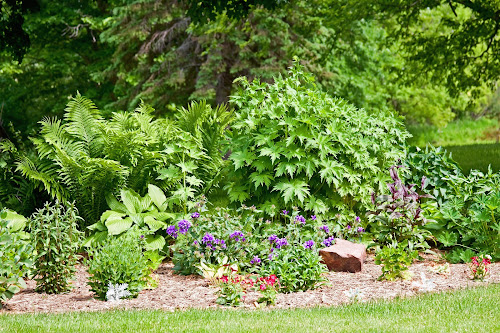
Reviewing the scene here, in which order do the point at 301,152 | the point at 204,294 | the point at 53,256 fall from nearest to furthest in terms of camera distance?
the point at 204,294 < the point at 53,256 < the point at 301,152

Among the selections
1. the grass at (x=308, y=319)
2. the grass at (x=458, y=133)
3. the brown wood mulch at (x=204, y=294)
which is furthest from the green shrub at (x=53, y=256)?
the grass at (x=458, y=133)

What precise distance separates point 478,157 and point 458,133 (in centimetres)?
1254

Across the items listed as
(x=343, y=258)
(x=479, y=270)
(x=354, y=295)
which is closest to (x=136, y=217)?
(x=343, y=258)

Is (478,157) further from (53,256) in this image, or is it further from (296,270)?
(53,256)

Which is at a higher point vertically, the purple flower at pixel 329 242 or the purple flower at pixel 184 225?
the purple flower at pixel 184 225

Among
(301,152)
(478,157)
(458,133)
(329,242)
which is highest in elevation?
(458,133)

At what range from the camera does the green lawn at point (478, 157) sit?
1091cm

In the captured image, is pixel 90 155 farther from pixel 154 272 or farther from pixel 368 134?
pixel 368 134

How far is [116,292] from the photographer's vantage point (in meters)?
4.98

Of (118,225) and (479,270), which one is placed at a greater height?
(118,225)

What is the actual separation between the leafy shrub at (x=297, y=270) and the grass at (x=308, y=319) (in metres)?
0.57

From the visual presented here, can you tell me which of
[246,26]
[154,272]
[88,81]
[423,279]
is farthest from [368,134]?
[88,81]

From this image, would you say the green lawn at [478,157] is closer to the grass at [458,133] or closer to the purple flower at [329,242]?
the purple flower at [329,242]

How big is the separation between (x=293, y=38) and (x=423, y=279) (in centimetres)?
1310
